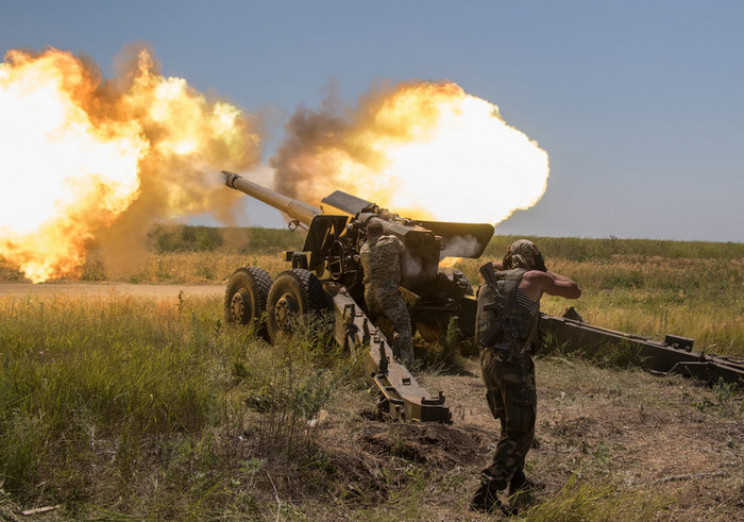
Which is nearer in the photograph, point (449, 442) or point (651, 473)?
point (651, 473)

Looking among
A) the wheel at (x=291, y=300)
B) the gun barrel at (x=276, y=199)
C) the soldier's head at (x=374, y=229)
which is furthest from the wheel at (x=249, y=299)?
the soldier's head at (x=374, y=229)

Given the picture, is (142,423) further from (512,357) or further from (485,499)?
(512,357)

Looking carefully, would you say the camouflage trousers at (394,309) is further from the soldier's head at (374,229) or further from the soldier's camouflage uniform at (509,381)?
the soldier's camouflage uniform at (509,381)

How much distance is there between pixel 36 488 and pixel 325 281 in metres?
5.61

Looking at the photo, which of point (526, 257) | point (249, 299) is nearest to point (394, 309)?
point (249, 299)

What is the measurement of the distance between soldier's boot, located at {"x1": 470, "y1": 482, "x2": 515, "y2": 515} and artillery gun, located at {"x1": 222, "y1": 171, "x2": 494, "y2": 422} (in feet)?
10.9

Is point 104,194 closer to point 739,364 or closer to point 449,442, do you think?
point 449,442

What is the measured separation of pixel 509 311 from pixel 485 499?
1.20 m

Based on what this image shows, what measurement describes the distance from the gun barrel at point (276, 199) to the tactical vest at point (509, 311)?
20.3ft

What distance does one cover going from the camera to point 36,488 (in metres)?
3.90

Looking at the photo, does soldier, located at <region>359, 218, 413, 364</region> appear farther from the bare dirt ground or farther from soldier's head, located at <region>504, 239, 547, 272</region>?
the bare dirt ground

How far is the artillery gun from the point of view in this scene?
854 centimetres

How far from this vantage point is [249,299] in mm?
9859

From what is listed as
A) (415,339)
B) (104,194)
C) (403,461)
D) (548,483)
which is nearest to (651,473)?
(548,483)
